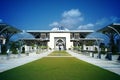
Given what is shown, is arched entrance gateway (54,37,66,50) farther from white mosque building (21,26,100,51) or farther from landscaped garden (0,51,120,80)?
landscaped garden (0,51,120,80)

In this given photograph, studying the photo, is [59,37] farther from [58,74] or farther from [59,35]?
[58,74]

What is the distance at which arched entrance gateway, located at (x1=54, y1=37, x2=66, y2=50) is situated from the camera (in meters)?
120

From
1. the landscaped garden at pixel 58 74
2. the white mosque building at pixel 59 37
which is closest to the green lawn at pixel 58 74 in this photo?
the landscaped garden at pixel 58 74

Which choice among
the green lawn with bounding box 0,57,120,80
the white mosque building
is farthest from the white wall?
the green lawn with bounding box 0,57,120,80

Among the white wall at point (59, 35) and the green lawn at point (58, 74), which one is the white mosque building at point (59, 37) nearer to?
the white wall at point (59, 35)

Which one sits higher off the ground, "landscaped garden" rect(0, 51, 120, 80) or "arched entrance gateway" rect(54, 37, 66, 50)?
"arched entrance gateway" rect(54, 37, 66, 50)

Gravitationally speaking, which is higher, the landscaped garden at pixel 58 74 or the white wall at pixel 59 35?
the white wall at pixel 59 35

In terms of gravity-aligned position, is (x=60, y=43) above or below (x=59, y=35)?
below

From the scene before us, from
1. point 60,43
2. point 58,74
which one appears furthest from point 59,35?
point 58,74

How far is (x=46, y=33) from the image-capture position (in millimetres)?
120250

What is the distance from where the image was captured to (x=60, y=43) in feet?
404

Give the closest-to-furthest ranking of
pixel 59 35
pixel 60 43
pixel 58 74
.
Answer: pixel 58 74 < pixel 59 35 < pixel 60 43

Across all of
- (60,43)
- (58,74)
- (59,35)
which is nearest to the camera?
(58,74)

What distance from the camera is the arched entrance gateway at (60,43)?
392 ft
